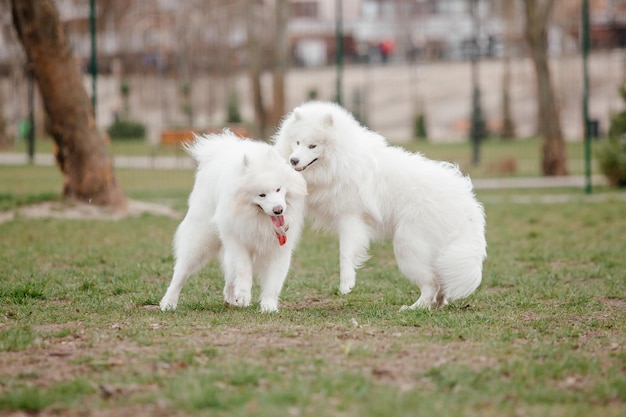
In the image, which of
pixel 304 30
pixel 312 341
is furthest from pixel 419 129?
pixel 312 341

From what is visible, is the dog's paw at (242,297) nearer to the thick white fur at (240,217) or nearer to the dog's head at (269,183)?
the thick white fur at (240,217)

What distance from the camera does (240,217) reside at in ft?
23.0

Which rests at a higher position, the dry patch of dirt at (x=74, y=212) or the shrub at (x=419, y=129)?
the shrub at (x=419, y=129)

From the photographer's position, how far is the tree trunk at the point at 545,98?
66.0 feet

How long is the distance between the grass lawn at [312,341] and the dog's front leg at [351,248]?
0.26 metres

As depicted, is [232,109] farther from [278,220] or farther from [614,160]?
[278,220]

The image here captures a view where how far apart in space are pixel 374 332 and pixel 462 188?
1.82 meters

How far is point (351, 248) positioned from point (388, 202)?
1.56 ft

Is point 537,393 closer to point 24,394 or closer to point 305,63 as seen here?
point 24,394

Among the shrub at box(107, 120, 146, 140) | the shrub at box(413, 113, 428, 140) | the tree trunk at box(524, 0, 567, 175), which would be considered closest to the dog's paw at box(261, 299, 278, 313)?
the tree trunk at box(524, 0, 567, 175)

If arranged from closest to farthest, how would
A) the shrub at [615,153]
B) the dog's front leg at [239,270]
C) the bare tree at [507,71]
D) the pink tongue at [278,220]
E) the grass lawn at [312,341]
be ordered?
the grass lawn at [312,341] < the pink tongue at [278,220] < the dog's front leg at [239,270] < the shrub at [615,153] < the bare tree at [507,71]

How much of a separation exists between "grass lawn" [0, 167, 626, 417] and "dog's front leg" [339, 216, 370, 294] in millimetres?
263

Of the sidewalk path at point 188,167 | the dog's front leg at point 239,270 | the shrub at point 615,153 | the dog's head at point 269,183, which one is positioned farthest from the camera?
the sidewalk path at point 188,167

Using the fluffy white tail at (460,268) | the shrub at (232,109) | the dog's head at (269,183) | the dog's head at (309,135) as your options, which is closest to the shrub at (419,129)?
the shrub at (232,109)
